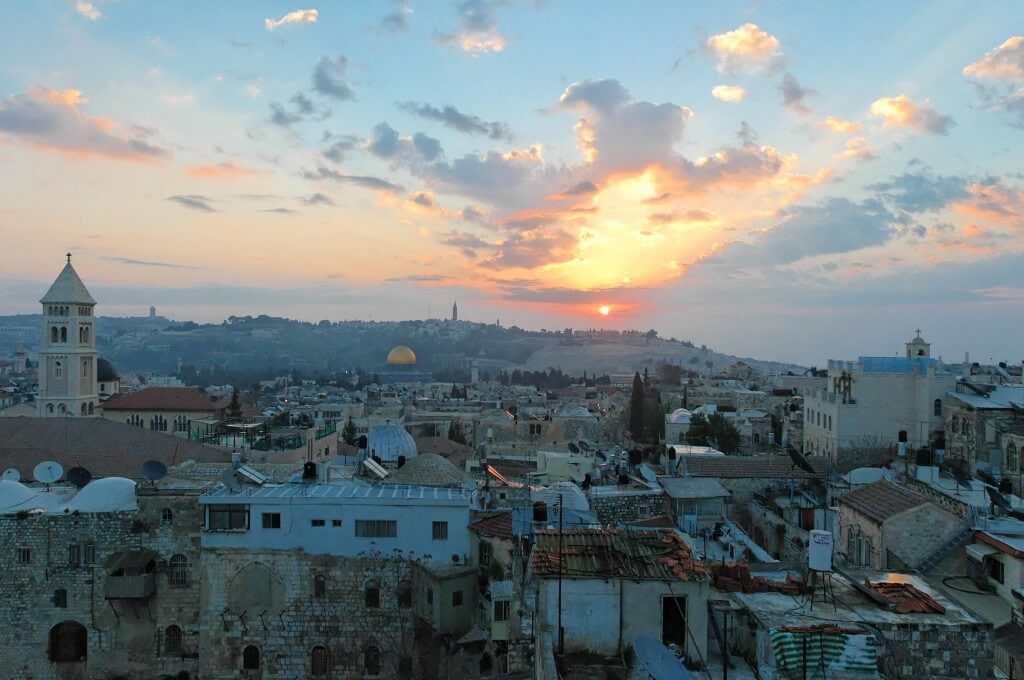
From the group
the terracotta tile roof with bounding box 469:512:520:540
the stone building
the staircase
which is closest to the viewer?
the staircase

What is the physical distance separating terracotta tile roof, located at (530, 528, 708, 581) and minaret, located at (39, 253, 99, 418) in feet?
134

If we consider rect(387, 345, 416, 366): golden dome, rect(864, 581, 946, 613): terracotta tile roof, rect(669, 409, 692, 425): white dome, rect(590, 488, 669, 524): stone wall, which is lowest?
rect(387, 345, 416, 366): golden dome

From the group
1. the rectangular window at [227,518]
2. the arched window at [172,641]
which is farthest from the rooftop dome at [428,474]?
the arched window at [172,641]

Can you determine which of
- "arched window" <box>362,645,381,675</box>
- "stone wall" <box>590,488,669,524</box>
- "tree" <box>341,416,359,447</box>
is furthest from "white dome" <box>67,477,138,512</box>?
"tree" <box>341,416,359,447</box>

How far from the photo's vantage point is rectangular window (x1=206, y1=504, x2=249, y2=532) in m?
15.3

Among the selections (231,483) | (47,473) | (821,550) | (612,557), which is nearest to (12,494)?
(47,473)

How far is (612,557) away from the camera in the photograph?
8039 millimetres

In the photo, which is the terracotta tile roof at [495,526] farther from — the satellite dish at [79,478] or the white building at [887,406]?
the white building at [887,406]

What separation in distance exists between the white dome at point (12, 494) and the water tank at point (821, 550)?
51.5ft

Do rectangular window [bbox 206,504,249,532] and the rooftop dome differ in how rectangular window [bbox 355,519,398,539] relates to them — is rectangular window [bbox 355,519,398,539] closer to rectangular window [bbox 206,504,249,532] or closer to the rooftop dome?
rectangular window [bbox 206,504,249,532]

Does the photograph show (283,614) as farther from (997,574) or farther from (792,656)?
(997,574)

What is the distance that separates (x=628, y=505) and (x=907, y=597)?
33.3ft

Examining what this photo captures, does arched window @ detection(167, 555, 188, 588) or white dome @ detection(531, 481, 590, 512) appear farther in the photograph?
white dome @ detection(531, 481, 590, 512)

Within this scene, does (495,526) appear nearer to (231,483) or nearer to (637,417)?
(231,483)
